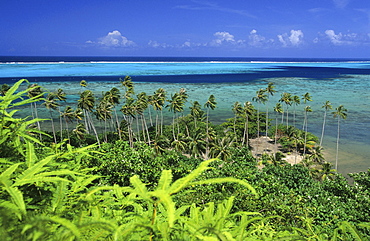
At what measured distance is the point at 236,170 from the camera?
20516 mm

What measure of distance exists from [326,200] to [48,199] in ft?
57.3

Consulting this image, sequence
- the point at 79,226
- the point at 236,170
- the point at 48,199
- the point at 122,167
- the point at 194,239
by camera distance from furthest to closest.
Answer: the point at 236,170 → the point at 122,167 → the point at 48,199 → the point at 194,239 → the point at 79,226

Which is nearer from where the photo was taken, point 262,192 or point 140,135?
point 262,192

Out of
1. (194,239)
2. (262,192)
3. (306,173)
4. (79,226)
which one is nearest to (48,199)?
(79,226)

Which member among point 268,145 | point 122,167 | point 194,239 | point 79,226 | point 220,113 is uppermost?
point 79,226

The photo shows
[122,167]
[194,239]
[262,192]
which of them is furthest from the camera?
[262,192]

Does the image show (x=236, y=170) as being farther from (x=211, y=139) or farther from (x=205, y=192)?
(x=211, y=139)

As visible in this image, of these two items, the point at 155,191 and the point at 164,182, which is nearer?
the point at 155,191

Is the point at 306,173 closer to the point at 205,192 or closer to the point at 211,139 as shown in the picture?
the point at 205,192

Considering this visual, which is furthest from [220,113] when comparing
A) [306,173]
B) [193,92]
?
[306,173]

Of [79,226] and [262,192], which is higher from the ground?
[79,226]

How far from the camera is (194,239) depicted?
7.40ft

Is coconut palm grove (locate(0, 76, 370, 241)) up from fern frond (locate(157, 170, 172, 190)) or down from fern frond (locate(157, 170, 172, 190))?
down

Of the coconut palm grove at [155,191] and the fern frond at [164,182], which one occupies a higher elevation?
the fern frond at [164,182]
